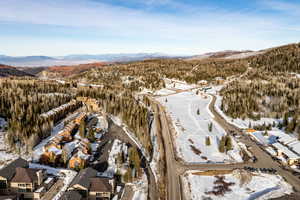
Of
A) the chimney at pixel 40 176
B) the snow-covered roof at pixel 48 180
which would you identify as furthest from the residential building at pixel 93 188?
the chimney at pixel 40 176

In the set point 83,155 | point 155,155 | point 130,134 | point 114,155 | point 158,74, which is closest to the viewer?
point 83,155

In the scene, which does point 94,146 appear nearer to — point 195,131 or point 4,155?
point 4,155

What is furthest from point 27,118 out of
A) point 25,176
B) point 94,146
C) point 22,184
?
point 22,184

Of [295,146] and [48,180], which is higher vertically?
[295,146]

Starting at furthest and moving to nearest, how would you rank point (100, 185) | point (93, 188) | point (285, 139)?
point (285, 139) < point (100, 185) < point (93, 188)

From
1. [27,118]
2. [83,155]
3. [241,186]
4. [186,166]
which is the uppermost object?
[27,118]

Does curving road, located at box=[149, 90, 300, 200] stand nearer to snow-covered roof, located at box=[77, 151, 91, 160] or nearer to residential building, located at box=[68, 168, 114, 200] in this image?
residential building, located at box=[68, 168, 114, 200]

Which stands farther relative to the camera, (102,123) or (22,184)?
(102,123)
